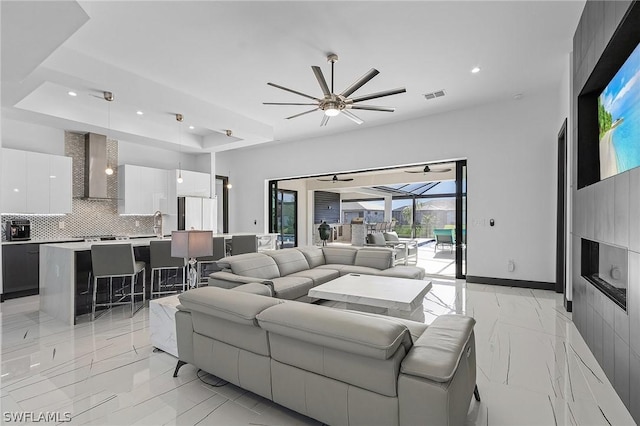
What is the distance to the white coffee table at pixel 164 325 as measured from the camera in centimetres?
285

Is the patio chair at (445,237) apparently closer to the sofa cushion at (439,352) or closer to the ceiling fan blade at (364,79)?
the ceiling fan blade at (364,79)

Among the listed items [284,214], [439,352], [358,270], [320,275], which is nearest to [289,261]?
[320,275]

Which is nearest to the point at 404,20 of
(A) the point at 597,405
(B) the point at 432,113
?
(B) the point at 432,113

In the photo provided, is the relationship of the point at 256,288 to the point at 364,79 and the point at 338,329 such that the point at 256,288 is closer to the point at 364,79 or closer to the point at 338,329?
the point at 338,329

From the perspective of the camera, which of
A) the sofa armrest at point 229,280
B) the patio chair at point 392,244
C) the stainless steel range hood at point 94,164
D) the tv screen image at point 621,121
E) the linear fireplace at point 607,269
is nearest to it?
the tv screen image at point 621,121

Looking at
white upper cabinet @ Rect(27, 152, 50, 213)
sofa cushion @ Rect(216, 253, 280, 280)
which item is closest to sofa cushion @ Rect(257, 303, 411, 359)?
sofa cushion @ Rect(216, 253, 280, 280)

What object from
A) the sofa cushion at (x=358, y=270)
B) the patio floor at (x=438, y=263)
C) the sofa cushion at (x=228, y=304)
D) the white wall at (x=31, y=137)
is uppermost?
the white wall at (x=31, y=137)

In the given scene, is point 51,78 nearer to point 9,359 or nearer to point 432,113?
point 9,359

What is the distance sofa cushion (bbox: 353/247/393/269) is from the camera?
5012 millimetres

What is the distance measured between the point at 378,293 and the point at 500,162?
12.7ft

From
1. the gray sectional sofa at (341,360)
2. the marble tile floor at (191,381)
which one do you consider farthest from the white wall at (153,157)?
the gray sectional sofa at (341,360)

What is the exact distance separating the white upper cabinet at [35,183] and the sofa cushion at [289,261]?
4227 mm

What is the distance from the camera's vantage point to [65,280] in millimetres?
3877

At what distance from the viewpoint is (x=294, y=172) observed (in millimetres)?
8227
